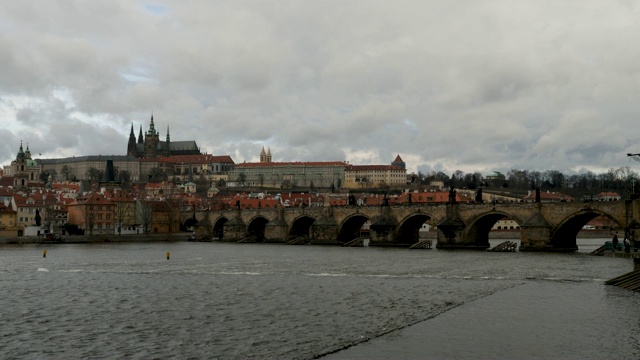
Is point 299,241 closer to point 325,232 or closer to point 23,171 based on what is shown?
point 325,232

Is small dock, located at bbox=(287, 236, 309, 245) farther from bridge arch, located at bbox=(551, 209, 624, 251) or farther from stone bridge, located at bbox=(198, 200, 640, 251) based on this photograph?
bridge arch, located at bbox=(551, 209, 624, 251)

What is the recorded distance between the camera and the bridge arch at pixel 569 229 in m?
53.3

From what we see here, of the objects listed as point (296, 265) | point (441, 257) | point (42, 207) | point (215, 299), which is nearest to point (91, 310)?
point (215, 299)

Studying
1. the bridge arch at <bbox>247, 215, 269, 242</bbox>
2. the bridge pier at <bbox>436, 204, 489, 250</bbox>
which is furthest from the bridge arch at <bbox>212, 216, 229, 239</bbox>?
the bridge pier at <bbox>436, 204, 489, 250</bbox>

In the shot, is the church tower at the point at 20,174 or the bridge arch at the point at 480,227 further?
the church tower at the point at 20,174

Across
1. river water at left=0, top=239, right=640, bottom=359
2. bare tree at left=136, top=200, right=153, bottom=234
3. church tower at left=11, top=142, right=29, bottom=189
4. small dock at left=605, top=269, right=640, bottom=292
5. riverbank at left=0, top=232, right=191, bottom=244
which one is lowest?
river water at left=0, top=239, right=640, bottom=359

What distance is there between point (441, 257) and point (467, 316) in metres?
29.6

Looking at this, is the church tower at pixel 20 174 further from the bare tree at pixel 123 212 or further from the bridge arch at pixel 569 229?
the bridge arch at pixel 569 229

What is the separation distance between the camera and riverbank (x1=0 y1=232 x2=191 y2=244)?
7831 centimetres

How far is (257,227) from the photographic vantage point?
3720 inches

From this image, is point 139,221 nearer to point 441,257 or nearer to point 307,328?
point 441,257

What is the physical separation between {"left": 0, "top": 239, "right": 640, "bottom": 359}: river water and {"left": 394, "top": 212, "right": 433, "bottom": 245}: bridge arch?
84.1 feet

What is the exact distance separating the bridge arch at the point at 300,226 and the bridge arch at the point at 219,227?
14933 mm

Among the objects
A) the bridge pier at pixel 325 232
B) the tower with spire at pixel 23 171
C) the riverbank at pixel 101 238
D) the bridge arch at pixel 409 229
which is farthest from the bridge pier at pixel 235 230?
the tower with spire at pixel 23 171
